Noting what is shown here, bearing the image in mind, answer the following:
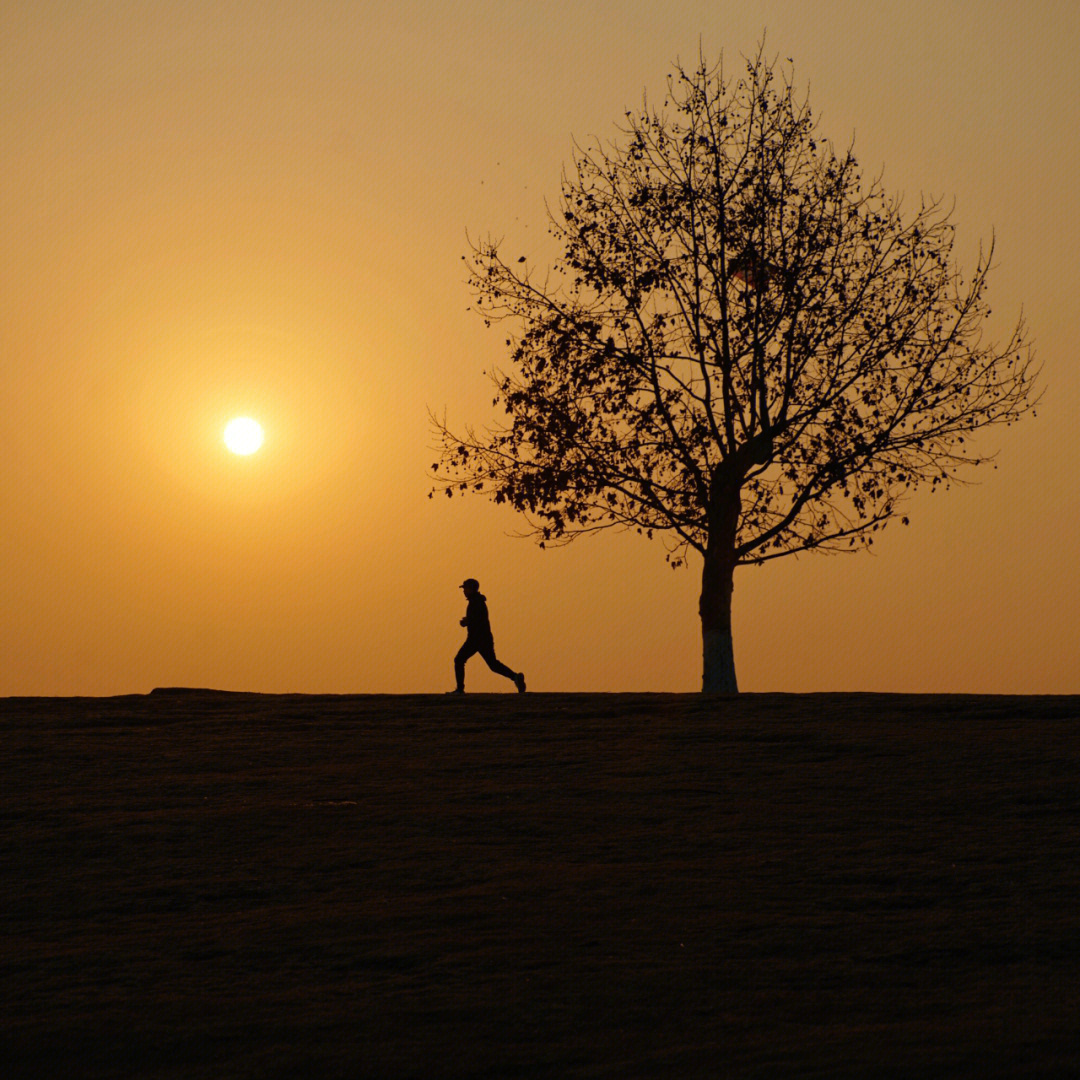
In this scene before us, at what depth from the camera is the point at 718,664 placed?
32875 millimetres

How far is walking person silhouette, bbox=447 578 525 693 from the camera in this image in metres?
27.8

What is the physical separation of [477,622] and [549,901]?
15.4 metres

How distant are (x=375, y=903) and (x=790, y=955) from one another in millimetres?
3606

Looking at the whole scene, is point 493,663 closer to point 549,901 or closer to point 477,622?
point 477,622

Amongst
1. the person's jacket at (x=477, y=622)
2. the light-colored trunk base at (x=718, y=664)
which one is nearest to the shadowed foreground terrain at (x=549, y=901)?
the person's jacket at (x=477, y=622)

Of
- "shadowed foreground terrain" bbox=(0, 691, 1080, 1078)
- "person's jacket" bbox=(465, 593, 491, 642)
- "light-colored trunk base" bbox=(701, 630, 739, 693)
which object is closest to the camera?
"shadowed foreground terrain" bbox=(0, 691, 1080, 1078)

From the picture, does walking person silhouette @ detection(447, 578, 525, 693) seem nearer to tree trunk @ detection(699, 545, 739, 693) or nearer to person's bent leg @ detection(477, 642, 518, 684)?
person's bent leg @ detection(477, 642, 518, 684)

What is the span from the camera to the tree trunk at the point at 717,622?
3288 cm

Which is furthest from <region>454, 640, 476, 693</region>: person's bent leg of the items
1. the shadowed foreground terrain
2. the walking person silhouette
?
the shadowed foreground terrain

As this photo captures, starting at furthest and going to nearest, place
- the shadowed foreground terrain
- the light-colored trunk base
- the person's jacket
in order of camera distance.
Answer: the light-colored trunk base
the person's jacket
the shadowed foreground terrain

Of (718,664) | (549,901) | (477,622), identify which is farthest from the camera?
(718,664)

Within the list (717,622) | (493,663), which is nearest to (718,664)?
(717,622)

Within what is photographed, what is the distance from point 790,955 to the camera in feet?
35.5

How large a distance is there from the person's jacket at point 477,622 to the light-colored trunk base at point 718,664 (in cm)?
674
